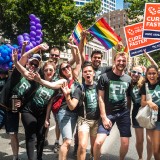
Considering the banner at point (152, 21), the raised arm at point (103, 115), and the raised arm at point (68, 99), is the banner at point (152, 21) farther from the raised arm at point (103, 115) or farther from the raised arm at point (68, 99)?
the raised arm at point (68, 99)

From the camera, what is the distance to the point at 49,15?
71.3 ft

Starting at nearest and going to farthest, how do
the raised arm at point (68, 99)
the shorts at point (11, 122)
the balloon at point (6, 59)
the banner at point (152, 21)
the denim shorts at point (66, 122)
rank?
1. the raised arm at point (68, 99)
2. the denim shorts at point (66, 122)
3. the shorts at point (11, 122)
4. the balloon at point (6, 59)
5. the banner at point (152, 21)

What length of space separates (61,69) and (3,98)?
1074mm

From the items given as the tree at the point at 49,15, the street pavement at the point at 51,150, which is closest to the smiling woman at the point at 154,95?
the street pavement at the point at 51,150

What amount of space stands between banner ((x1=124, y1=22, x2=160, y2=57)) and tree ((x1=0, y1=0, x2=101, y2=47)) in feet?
51.2

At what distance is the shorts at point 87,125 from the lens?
4355mm

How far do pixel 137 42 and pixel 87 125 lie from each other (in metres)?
2.81

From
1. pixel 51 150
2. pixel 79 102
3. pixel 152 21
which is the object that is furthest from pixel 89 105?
pixel 152 21

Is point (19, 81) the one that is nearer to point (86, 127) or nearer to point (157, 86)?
point (86, 127)

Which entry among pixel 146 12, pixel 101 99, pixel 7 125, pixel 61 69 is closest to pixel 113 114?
pixel 101 99

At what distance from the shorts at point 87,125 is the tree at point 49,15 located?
58.1 feet

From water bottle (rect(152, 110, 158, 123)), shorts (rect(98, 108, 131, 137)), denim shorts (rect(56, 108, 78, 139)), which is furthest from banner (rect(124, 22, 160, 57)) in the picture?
denim shorts (rect(56, 108, 78, 139))

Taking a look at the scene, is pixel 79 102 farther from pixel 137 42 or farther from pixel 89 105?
pixel 137 42

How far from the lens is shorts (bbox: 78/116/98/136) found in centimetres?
436
